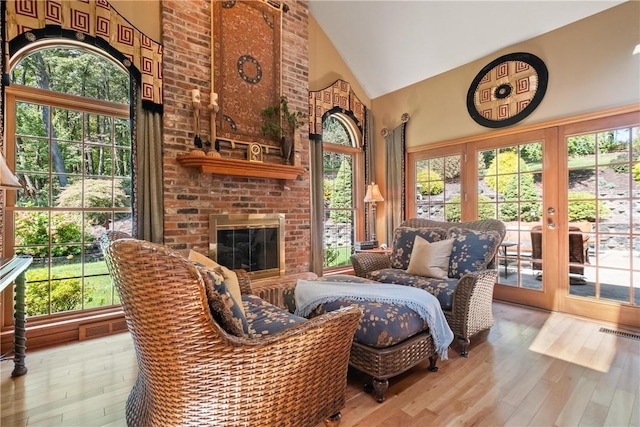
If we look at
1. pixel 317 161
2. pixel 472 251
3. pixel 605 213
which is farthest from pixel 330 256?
pixel 605 213

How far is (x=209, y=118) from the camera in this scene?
126 inches

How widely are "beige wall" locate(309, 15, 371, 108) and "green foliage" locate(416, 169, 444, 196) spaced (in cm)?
181

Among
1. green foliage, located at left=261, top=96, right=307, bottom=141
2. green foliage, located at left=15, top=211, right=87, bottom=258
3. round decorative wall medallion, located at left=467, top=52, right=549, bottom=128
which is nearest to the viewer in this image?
green foliage, located at left=15, top=211, right=87, bottom=258

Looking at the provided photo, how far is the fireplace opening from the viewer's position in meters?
3.22

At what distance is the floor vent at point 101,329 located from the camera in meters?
2.63

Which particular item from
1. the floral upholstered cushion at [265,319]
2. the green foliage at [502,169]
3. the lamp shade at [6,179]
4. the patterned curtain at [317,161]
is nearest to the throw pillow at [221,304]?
the floral upholstered cushion at [265,319]

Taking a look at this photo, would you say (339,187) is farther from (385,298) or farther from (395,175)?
(385,298)

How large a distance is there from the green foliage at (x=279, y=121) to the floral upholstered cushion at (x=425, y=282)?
6.32ft

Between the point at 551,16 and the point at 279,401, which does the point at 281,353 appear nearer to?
the point at 279,401

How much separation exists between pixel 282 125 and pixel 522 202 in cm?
290

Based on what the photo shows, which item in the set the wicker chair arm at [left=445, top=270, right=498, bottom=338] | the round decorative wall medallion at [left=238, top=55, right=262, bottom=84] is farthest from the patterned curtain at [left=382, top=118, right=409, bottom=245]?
the wicker chair arm at [left=445, top=270, right=498, bottom=338]

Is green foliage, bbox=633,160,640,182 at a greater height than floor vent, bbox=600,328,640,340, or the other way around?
green foliage, bbox=633,160,640,182

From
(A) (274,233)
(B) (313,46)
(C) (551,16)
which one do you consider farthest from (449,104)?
(A) (274,233)

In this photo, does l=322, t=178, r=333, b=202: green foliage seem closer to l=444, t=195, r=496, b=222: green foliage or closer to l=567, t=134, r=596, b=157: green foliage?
l=444, t=195, r=496, b=222: green foliage
